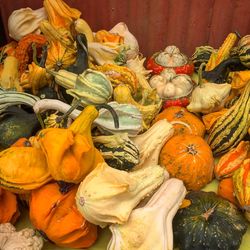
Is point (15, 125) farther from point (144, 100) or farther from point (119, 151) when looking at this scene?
point (144, 100)

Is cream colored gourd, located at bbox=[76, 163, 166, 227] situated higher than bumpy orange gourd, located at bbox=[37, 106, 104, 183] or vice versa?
bumpy orange gourd, located at bbox=[37, 106, 104, 183]

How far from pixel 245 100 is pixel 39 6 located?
4.79ft

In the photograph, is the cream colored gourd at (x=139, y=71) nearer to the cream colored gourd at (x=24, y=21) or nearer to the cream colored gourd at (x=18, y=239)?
the cream colored gourd at (x=24, y=21)

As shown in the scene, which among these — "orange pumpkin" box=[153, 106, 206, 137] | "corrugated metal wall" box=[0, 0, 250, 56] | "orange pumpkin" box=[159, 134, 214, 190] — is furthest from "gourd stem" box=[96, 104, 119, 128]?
"corrugated metal wall" box=[0, 0, 250, 56]

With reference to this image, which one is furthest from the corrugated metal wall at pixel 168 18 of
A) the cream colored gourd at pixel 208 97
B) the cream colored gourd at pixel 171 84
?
the cream colored gourd at pixel 208 97

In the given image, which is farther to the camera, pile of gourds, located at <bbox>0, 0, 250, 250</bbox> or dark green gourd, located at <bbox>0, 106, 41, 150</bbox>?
dark green gourd, located at <bbox>0, 106, 41, 150</bbox>

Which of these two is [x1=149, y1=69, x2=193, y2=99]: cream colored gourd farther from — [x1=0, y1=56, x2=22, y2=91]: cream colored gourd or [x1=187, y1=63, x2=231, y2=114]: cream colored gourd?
[x1=0, y1=56, x2=22, y2=91]: cream colored gourd

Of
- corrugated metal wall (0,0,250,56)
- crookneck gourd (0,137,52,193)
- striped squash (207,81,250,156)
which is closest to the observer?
crookneck gourd (0,137,52,193)

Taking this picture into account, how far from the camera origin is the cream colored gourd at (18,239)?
119 cm

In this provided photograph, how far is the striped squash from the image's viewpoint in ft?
5.24

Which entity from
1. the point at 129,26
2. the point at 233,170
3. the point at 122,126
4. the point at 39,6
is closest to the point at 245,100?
the point at 233,170

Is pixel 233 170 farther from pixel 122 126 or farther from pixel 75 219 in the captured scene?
pixel 75 219

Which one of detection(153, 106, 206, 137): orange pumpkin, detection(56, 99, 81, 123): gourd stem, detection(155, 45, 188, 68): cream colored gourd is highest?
detection(56, 99, 81, 123): gourd stem

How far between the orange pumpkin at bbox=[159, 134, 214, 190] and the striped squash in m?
0.10
